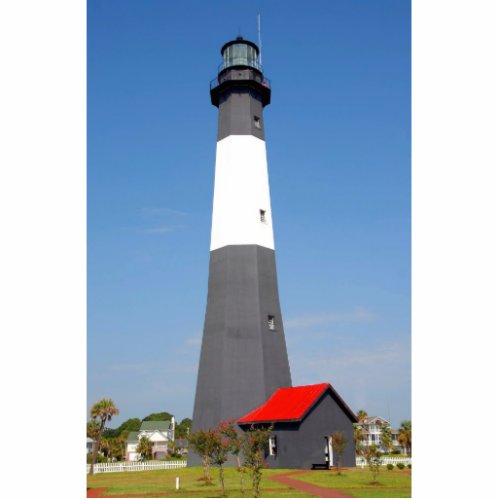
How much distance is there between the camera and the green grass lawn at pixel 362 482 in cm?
1956

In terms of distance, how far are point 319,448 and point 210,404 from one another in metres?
6.57

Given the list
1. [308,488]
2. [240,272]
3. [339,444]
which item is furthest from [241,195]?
[308,488]

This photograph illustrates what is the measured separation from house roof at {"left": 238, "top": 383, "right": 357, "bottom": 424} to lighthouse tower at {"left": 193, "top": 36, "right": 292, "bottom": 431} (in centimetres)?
62

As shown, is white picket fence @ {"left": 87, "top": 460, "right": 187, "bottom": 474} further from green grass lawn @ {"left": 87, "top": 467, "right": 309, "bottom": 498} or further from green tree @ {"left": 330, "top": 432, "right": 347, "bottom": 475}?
green tree @ {"left": 330, "top": 432, "right": 347, "bottom": 475}

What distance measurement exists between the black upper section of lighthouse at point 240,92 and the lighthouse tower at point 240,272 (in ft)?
0.21

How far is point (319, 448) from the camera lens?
30.4 meters

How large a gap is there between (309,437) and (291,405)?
1885 mm

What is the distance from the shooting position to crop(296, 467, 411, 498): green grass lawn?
19562mm

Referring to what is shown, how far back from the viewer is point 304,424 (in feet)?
98.4

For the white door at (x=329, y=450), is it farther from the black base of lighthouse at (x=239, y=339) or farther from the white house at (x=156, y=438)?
the white house at (x=156, y=438)

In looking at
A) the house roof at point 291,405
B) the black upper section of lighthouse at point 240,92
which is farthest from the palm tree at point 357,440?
the black upper section of lighthouse at point 240,92

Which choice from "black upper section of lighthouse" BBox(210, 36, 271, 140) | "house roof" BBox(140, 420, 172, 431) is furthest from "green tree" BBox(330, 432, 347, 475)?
"house roof" BBox(140, 420, 172, 431)
